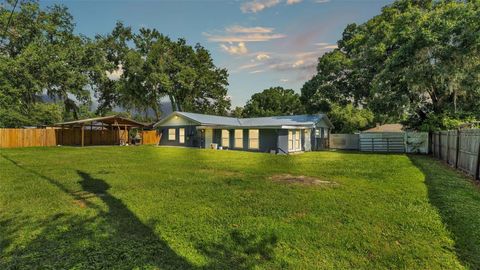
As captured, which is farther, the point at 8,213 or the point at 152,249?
the point at 8,213

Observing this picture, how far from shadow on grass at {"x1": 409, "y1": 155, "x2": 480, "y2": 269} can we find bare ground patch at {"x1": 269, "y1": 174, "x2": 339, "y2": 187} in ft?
8.48

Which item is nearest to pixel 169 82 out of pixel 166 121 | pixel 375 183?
pixel 166 121

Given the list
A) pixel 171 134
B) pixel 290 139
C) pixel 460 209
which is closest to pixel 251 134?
pixel 290 139

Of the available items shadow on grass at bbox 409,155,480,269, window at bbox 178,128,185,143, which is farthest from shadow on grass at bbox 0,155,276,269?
window at bbox 178,128,185,143

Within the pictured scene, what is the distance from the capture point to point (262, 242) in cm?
404

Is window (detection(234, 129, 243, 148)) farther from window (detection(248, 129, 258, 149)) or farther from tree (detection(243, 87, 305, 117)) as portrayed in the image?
tree (detection(243, 87, 305, 117))

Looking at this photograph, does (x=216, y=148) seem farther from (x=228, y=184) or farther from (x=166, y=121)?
(x=228, y=184)

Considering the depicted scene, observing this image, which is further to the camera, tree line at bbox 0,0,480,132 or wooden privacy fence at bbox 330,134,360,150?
wooden privacy fence at bbox 330,134,360,150

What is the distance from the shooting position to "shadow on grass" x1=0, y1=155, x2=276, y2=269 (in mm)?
3410

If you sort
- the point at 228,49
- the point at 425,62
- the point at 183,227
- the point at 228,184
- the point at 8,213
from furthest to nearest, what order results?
1. the point at 228,49
2. the point at 425,62
3. the point at 228,184
4. the point at 8,213
5. the point at 183,227

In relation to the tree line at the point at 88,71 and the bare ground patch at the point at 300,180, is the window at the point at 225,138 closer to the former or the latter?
the bare ground patch at the point at 300,180

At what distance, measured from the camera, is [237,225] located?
4.68 metres

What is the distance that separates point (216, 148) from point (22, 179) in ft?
48.8

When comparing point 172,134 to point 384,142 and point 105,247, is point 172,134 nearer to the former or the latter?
point 384,142
